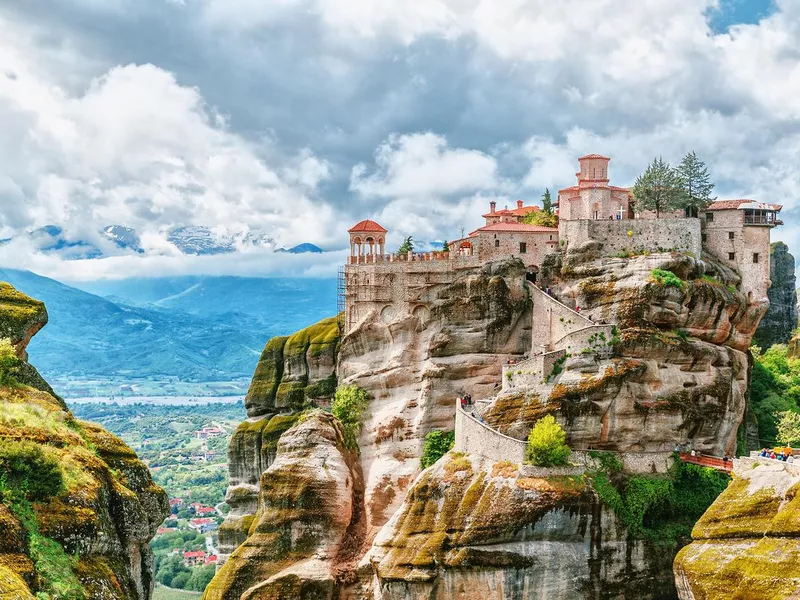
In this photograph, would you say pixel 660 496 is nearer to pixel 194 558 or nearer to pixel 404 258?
pixel 404 258

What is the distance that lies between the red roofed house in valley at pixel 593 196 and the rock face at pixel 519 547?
20.7m

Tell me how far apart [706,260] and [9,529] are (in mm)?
51411

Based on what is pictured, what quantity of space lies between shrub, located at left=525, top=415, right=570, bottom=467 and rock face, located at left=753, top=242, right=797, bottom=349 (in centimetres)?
4622

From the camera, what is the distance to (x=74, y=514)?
2912 cm

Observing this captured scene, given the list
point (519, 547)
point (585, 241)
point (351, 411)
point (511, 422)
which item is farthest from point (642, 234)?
point (351, 411)

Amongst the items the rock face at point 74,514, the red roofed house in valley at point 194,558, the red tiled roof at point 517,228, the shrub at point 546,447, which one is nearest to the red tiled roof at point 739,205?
the red tiled roof at point 517,228

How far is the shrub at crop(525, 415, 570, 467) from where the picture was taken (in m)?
56.2

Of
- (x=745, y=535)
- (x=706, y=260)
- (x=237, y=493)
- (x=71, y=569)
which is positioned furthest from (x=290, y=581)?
(x=71, y=569)

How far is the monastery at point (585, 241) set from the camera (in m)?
66.4

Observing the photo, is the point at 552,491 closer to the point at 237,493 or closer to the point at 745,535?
the point at 745,535

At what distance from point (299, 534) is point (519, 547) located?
17625mm

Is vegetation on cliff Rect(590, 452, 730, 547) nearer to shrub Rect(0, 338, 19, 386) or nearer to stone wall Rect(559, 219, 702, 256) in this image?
stone wall Rect(559, 219, 702, 256)

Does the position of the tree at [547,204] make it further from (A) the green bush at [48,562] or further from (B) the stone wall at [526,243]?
(A) the green bush at [48,562]

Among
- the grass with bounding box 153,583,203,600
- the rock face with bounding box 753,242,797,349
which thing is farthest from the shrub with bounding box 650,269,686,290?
the grass with bounding box 153,583,203,600
